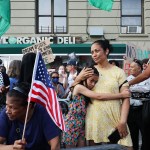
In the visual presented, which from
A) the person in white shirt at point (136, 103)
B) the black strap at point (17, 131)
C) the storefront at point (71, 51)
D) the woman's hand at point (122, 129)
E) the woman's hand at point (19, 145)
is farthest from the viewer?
the storefront at point (71, 51)

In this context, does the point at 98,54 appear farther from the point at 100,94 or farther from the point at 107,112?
the point at 107,112

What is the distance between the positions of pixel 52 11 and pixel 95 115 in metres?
16.4

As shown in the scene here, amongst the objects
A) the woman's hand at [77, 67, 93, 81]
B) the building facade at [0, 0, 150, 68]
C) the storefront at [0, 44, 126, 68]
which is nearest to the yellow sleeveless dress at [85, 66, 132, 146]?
the woman's hand at [77, 67, 93, 81]

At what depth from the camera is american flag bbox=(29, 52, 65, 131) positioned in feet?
12.5

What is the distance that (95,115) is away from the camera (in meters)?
5.32

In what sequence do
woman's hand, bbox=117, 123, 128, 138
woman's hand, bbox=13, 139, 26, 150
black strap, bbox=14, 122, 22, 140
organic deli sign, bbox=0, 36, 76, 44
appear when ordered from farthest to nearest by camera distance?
organic deli sign, bbox=0, 36, 76, 44 < woman's hand, bbox=117, 123, 128, 138 < black strap, bbox=14, 122, 22, 140 < woman's hand, bbox=13, 139, 26, 150

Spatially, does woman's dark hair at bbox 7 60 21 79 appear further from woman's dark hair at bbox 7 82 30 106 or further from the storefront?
the storefront

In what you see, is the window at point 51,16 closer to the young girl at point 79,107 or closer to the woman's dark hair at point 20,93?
the young girl at point 79,107

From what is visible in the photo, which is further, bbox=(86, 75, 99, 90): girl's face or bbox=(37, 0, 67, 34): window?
bbox=(37, 0, 67, 34): window

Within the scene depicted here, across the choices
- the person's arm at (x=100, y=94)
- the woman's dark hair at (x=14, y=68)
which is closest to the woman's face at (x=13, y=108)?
the person's arm at (x=100, y=94)

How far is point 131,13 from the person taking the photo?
837 inches

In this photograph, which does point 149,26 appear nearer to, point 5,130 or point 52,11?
point 52,11

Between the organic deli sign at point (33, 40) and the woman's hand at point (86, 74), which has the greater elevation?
Result: the organic deli sign at point (33, 40)

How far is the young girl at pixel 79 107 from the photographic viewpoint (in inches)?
208
